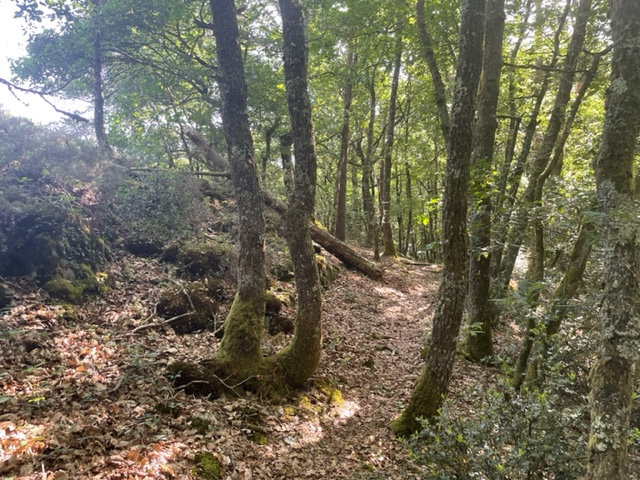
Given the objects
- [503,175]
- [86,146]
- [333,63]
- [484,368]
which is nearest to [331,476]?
[484,368]

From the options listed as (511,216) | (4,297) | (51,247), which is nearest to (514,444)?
(511,216)

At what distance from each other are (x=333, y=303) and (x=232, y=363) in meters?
5.35

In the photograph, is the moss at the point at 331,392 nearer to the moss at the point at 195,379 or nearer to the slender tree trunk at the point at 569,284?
the moss at the point at 195,379

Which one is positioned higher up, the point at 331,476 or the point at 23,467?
the point at 23,467

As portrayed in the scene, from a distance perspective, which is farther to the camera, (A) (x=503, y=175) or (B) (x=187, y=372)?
(A) (x=503, y=175)

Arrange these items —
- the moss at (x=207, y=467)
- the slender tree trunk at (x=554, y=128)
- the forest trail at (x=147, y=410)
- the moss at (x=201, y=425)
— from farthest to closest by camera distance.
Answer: the slender tree trunk at (x=554, y=128)
the moss at (x=201, y=425)
the moss at (x=207, y=467)
the forest trail at (x=147, y=410)

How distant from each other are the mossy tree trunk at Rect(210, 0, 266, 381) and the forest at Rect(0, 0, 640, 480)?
0.12 ft

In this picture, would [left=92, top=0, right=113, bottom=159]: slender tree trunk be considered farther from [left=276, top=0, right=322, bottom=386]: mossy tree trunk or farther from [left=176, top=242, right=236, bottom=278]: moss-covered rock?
[left=276, top=0, right=322, bottom=386]: mossy tree trunk

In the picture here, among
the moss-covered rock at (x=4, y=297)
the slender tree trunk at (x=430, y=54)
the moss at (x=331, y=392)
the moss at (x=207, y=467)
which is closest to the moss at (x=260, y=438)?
the moss at (x=207, y=467)

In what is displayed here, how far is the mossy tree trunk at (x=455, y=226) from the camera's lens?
480cm

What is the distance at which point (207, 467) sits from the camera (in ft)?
12.9

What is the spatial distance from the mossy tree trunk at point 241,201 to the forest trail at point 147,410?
0.69 meters

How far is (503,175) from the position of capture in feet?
21.8

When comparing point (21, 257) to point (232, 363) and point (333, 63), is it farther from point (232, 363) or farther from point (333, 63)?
point (333, 63)
